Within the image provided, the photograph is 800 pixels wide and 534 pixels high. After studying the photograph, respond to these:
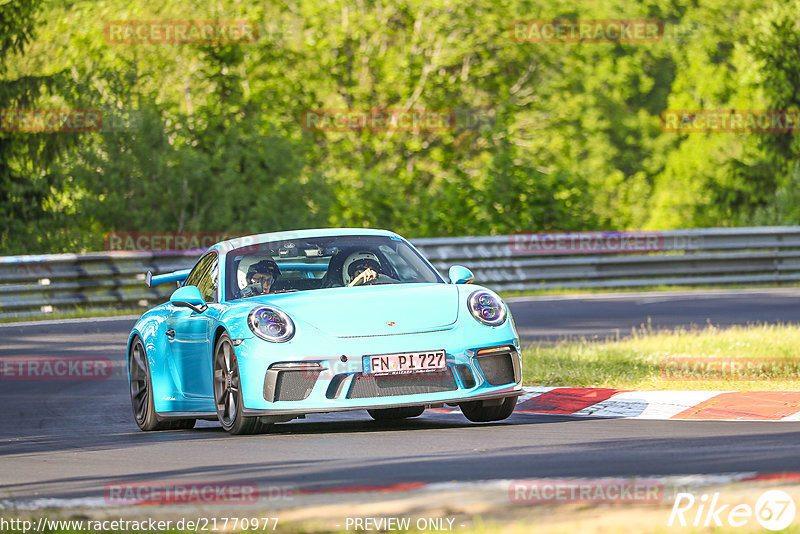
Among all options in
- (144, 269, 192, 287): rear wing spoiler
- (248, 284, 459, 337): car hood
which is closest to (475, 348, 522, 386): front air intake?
(248, 284, 459, 337): car hood

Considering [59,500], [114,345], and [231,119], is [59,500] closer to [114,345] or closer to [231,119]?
[114,345]

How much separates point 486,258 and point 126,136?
27.9 feet

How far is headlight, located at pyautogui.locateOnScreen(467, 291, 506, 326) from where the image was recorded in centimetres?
930

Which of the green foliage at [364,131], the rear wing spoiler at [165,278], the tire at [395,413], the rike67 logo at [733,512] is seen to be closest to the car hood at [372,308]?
the tire at [395,413]

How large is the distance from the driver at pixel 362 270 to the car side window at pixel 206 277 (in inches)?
36.0

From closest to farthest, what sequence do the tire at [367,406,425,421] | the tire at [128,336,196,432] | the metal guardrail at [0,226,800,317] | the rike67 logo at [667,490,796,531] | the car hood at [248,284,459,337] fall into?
the rike67 logo at [667,490,796,531] < the car hood at [248,284,459,337] < the tire at [367,406,425,421] < the tire at [128,336,196,432] < the metal guardrail at [0,226,800,317]

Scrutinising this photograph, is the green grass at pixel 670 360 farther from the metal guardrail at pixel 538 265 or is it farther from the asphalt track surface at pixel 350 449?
the metal guardrail at pixel 538 265

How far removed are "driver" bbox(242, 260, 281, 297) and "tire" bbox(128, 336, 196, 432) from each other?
1.26 m

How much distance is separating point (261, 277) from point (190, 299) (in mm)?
497

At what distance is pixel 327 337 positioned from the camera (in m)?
8.94

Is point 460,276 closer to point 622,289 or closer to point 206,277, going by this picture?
point 206,277

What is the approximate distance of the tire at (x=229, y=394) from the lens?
30.3 ft

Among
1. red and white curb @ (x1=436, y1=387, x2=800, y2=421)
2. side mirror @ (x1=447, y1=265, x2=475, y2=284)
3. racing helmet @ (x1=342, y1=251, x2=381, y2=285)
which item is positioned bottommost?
red and white curb @ (x1=436, y1=387, x2=800, y2=421)

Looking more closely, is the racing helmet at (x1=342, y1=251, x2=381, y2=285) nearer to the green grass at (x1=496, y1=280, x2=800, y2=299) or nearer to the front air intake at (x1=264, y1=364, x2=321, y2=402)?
the front air intake at (x1=264, y1=364, x2=321, y2=402)
